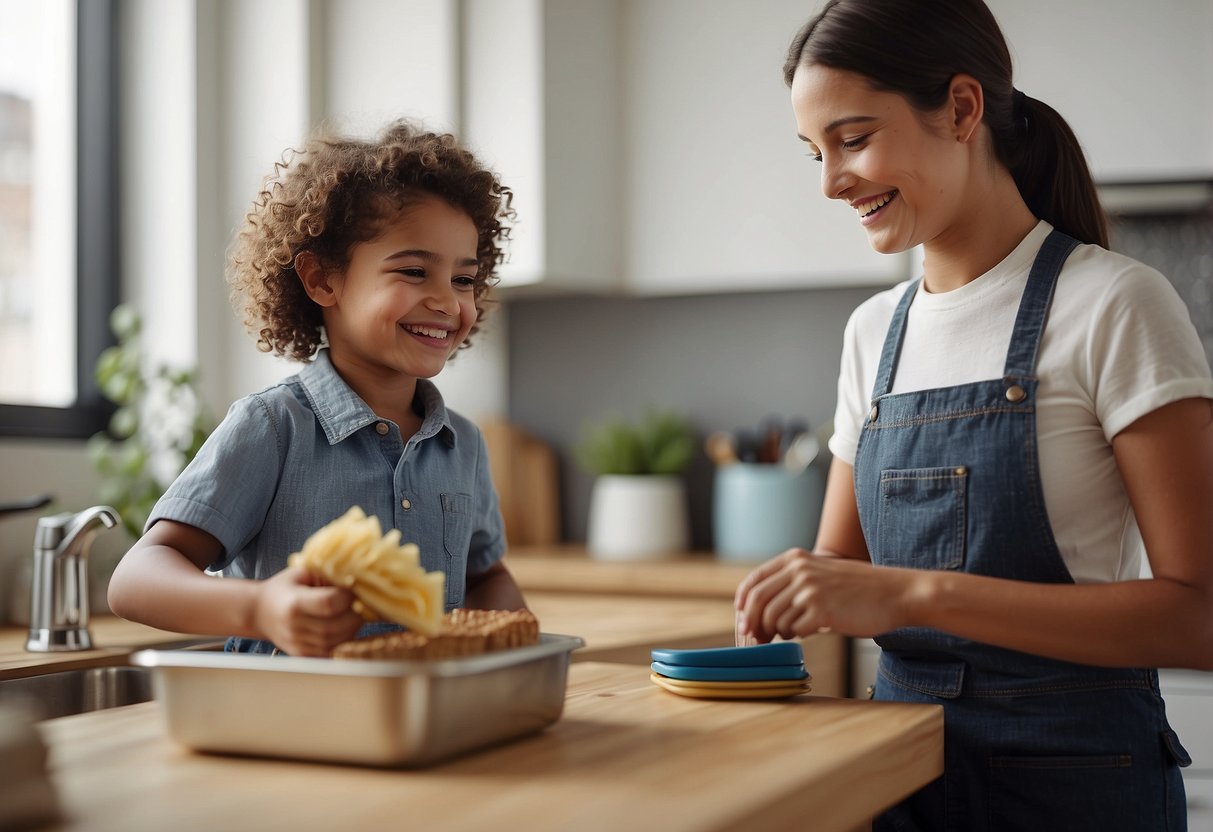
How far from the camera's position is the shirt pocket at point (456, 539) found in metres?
1.35

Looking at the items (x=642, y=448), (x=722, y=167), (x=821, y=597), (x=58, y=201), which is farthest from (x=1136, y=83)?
(x=58, y=201)

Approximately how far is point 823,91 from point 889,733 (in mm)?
636

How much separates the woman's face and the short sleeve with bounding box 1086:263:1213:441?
0.19 metres

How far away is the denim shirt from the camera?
1.17 m

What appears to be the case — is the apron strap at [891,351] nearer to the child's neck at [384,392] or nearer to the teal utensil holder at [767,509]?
the child's neck at [384,392]

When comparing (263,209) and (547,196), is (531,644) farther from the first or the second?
(547,196)

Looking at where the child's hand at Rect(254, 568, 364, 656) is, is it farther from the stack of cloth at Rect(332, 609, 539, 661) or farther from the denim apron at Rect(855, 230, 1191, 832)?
the denim apron at Rect(855, 230, 1191, 832)

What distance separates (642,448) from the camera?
2.96 m

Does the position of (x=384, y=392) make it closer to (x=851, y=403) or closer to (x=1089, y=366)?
(x=851, y=403)

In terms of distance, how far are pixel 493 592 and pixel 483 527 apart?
8cm

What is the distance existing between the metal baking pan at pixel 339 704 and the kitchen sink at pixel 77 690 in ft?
3.06

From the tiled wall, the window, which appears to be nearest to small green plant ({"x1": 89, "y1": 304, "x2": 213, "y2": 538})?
the window

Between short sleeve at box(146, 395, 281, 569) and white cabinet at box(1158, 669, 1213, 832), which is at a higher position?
short sleeve at box(146, 395, 281, 569)

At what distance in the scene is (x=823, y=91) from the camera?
1250 mm
